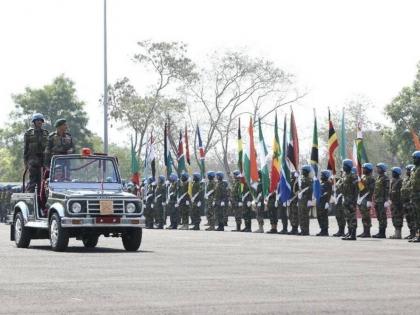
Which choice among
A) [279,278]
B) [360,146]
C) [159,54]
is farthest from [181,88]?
[279,278]

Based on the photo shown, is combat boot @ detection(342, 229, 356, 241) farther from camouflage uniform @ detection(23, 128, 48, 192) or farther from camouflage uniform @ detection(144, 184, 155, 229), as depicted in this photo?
camouflage uniform @ detection(144, 184, 155, 229)

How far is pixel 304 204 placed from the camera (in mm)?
32344

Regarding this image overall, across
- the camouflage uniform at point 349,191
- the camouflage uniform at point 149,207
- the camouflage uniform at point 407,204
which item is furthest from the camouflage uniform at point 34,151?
the camouflage uniform at point 149,207

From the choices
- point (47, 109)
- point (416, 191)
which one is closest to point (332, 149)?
point (416, 191)

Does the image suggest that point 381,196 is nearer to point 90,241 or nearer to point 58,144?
point 90,241

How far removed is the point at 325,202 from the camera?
104ft

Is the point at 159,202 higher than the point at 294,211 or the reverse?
higher

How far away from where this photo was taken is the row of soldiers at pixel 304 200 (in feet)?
94.0

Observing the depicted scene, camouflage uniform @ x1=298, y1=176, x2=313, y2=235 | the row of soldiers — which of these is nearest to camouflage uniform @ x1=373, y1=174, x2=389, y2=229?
the row of soldiers

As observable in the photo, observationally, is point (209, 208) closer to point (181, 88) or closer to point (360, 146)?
point (360, 146)

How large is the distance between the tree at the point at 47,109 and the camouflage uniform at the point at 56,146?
7523cm

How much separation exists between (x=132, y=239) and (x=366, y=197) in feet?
30.2

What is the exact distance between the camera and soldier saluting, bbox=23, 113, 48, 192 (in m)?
24.1

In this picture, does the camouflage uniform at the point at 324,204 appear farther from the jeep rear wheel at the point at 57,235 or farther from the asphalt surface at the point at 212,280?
the jeep rear wheel at the point at 57,235
